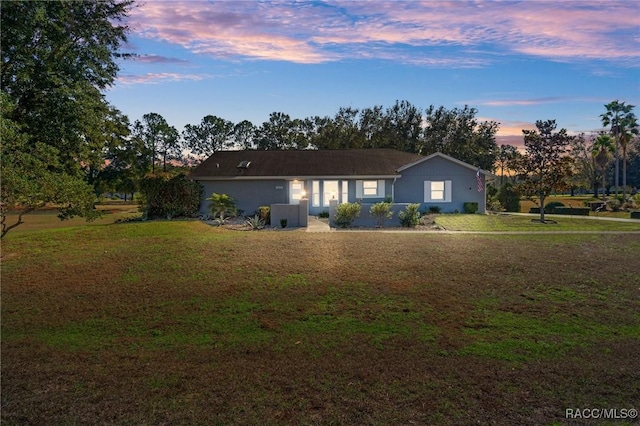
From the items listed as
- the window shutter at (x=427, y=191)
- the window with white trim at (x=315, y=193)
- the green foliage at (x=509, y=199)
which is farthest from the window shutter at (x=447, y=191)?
the green foliage at (x=509, y=199)

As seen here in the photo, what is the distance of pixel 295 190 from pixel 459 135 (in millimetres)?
30437

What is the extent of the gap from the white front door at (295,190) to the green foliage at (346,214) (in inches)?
294

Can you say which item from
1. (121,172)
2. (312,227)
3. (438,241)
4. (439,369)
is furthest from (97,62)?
(121,172)

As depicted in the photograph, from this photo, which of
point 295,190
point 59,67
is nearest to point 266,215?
point 295,190

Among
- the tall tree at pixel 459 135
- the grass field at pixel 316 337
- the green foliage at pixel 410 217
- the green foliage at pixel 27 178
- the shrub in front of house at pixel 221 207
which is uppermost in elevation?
the tall tree at pixel 459 135

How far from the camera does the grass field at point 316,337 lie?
5371mm

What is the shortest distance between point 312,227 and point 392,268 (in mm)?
9901

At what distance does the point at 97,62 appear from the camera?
16047 millimetres

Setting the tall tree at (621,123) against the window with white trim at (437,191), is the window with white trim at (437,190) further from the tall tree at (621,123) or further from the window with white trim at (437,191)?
the tall tree at (621,123)

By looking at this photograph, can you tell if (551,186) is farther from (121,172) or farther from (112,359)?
(121,172)

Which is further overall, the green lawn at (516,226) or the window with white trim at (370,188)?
the window with white trim at (370,188)

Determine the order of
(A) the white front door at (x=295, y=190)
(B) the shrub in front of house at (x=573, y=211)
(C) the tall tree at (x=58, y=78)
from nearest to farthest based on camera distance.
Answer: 1. (C) the tall tree at (x=58, y=78)
2. (A) the white front door at (x=295, y=190)
3. (B) the shrub in front of house at (x=573, y=211)

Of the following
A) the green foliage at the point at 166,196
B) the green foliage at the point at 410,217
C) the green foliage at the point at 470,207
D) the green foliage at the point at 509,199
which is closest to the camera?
the green foliage at the point at 410,217

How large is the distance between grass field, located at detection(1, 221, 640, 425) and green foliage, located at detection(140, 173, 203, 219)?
40.3ft
